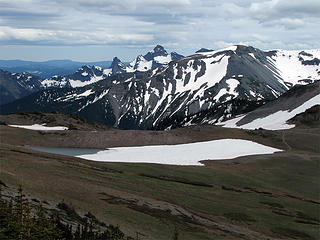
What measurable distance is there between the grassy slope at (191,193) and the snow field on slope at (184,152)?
7.23 meters

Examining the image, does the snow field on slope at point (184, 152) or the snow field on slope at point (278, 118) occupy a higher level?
the snow field on slope at point (278, 118)

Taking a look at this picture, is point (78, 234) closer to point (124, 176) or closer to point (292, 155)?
point (124, 176)

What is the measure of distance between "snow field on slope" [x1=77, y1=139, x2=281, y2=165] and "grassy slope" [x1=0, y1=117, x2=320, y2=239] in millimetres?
7226

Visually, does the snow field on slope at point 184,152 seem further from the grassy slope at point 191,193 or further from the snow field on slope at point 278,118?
the snow field on slope at point 278,118

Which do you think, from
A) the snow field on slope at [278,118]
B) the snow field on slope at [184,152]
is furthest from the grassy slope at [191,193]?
the snow field on slope at [278,118]

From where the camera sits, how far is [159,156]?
90125 millimetres

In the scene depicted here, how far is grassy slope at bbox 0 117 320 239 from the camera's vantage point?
40.3 metres

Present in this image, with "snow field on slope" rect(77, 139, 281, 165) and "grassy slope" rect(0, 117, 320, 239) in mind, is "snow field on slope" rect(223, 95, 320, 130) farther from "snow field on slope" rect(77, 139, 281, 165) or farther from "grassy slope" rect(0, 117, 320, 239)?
"grassy slope" rect(0, 117, 320, 239)

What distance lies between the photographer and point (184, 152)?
315 ft

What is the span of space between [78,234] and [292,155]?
71091mm

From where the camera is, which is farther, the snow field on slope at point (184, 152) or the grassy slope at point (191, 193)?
the snow field on slope at point (184, 152)

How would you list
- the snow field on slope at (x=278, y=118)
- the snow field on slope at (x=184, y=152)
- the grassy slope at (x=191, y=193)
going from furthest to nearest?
the snow field on slope at (x=278, y=118) < the snow field on slope at (x=184, y=152) < the grassy slope at (x=191, y=193)

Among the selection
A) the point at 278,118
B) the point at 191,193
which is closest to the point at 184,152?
the point at 191,193

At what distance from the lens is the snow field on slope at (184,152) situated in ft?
281
